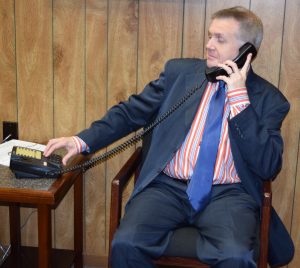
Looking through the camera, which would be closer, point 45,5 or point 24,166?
point 24,166

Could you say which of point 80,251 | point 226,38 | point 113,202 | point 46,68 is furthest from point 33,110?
point 226,38

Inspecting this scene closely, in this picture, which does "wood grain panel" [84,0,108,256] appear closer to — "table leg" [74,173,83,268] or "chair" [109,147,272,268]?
"table leg" [74,173,83,268]

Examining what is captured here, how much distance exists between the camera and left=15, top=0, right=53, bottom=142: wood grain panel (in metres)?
2.15

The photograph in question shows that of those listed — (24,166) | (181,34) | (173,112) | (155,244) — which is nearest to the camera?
(155,244)

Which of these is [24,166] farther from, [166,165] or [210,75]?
[210,75]

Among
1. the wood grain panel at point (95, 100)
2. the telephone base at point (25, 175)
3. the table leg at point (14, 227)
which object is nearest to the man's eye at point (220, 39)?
the wood grain panel at point (95, 100)

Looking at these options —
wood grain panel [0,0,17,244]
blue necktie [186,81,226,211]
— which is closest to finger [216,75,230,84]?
blue necktie [186,81,226,211]

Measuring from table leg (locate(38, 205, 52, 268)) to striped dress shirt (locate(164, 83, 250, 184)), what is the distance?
0.48m

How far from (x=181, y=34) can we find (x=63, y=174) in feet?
2.67

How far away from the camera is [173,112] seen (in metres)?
1.84

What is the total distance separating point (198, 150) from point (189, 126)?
3.9 inches

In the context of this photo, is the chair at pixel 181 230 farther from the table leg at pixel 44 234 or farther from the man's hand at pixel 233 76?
the man's hand at pixel 233 76

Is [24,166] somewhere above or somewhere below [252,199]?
above

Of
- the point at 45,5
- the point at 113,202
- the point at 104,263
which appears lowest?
the point at 104,263
